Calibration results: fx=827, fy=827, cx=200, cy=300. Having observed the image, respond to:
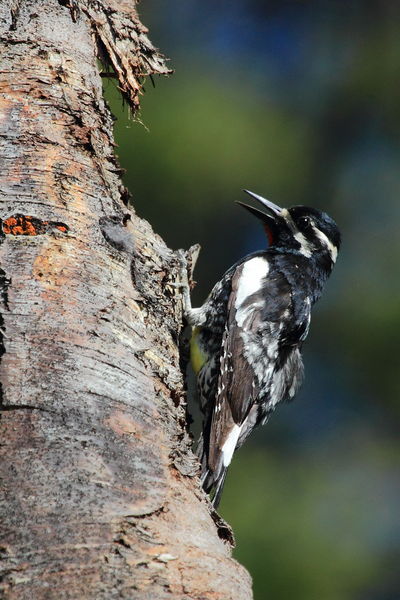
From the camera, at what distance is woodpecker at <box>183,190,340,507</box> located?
10.2 ft

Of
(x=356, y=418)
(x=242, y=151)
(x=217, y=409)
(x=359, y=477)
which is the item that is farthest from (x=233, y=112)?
(x=217, y=409)

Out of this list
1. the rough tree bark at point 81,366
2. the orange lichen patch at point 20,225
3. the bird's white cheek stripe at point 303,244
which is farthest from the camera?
the bird's white cheek stripe at point 303,244

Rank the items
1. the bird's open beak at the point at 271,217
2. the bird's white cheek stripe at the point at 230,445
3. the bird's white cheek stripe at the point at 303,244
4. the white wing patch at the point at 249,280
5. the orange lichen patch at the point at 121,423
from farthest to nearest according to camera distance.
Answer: the bird's open beak at the point at 271,217 → the bird's white cheek stripe at the point at 303,244 → the white wing patch at the point at 249,280 → the bird's white cheek stripe at the point at 230,445 → the orange lichen patch at the point at 121,423

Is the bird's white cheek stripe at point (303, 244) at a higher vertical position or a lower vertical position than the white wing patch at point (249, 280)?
higher

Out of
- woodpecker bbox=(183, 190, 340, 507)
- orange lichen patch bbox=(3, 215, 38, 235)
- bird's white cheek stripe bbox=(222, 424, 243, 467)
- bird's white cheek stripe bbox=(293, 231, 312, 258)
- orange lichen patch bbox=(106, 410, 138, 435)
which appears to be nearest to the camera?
orange lichen patch bbox=(106, 410, 138, 435)

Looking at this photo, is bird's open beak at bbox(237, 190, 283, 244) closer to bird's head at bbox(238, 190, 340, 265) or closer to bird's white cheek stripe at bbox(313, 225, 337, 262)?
bird's head at bbox(238, 190, 340, 265)

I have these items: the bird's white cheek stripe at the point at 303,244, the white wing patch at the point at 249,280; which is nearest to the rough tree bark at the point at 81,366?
the white wing patch at the point at 249,280

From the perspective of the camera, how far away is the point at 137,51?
332cm

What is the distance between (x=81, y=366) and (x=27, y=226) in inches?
19.6

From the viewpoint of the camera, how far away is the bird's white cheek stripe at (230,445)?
117 inches

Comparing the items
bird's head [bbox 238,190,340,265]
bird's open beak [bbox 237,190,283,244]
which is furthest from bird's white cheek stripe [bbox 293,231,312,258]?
bird's open beak [bbox 237,190,283,244]

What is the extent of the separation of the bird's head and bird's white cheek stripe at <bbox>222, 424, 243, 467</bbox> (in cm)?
116

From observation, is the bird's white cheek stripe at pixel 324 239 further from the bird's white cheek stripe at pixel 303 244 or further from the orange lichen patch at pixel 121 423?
the orange lichen patch at pixel 121 423

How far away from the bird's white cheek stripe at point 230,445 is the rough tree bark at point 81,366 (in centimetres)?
56
